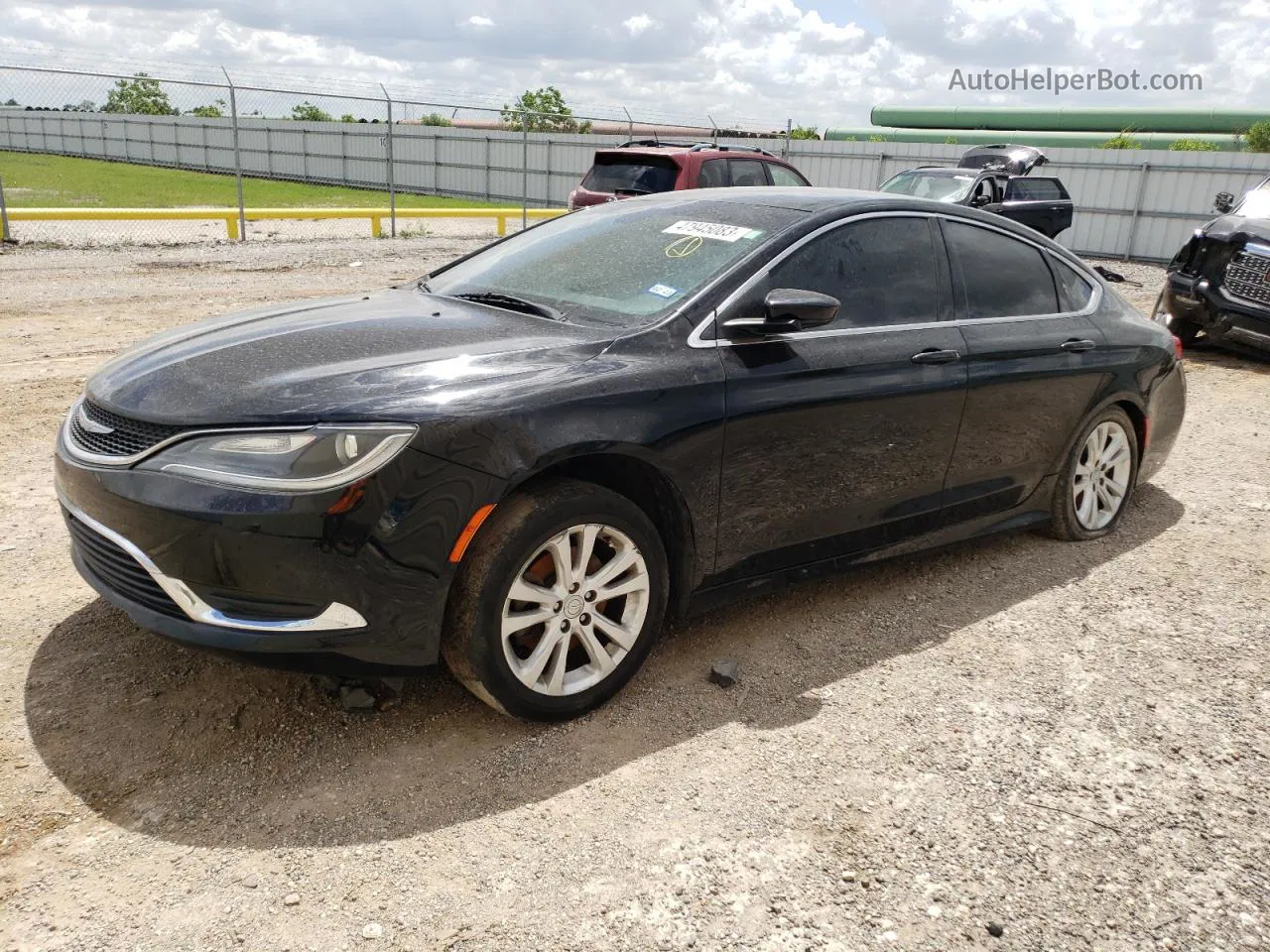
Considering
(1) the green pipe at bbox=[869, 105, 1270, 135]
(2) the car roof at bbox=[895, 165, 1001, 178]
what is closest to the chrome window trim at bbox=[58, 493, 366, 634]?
(2) the car roof at bbox=[895, 165, 1001, 178]

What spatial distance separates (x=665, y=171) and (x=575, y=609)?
962 centimetres

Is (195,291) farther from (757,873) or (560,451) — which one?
(757,873)

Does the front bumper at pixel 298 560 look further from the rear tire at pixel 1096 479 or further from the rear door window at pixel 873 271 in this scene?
the rear tire at pixel 1096 479

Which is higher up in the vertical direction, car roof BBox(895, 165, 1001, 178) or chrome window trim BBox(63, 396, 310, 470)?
car roof BBox(895, 165, 1001, 178)

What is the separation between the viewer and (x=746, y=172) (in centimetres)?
1234

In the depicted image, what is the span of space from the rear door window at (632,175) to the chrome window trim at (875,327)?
7408mm

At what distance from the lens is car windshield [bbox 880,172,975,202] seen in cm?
1395

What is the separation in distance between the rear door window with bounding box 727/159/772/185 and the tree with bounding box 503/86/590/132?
7.74 m

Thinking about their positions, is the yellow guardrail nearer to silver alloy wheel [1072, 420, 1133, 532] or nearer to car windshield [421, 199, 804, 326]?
car windshield [421, 199, 804, 326]

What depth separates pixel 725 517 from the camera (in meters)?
3.44

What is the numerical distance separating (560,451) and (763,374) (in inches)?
33.9

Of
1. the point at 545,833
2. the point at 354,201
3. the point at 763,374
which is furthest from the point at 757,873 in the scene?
the point at 354,201

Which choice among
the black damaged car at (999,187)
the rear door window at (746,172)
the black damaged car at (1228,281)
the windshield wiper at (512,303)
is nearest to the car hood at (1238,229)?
the black damaged car at (1228,281)

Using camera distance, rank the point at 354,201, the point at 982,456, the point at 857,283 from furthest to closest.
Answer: the point at 354,201 < the point at 982,456 < the point at 857,283
